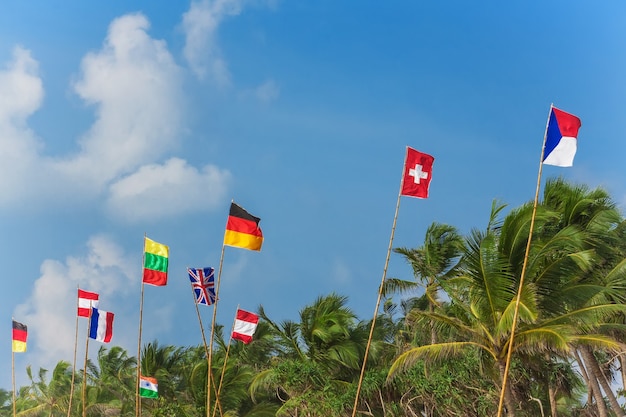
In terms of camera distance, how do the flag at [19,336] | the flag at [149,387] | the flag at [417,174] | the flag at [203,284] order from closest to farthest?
the flag at [417,174], the flag at [203,284], the flag at [149,387], the flag at [19,336]

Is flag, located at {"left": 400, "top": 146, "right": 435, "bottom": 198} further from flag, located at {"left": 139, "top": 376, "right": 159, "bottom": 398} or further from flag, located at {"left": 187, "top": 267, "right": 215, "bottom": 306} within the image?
flag, located at {"left": 139, "top": 376, "right": 159, "bottom": 398}

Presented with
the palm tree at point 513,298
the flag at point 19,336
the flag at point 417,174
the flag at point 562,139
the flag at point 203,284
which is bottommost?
the flag at point 19,336

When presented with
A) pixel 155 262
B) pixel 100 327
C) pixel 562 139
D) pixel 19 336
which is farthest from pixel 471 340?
pixel 19 336

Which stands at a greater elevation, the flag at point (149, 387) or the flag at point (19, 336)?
the flag at point (19, 336)

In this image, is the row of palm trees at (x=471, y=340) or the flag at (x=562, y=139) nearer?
the flag at (x=562, y=139)

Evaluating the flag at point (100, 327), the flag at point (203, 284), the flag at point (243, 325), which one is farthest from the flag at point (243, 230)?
the flag at point (100, 327)

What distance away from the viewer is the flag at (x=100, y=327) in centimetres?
2527

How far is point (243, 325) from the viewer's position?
25.8 m

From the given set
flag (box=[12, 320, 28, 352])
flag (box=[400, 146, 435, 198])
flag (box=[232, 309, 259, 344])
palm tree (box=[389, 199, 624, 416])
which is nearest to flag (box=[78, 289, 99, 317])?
flag (box=[12, 320, 28, 352])

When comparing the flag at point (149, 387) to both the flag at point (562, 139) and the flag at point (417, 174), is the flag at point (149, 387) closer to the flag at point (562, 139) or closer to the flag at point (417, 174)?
the flag at point (417, 174)

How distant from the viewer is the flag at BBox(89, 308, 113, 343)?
25266 millimetres

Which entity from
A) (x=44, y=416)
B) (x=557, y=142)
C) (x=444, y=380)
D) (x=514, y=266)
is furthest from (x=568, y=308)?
(x=44, y=416)

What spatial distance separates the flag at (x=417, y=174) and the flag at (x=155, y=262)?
900cm

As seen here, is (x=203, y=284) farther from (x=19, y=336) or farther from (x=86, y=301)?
(x=19, y=336)
